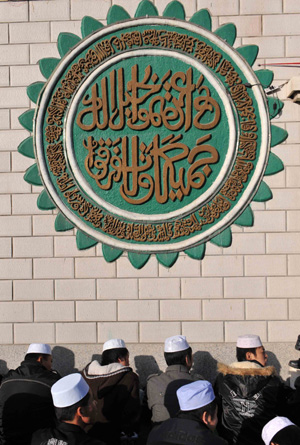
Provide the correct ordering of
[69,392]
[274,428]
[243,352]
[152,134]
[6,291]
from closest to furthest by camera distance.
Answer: [274,428] < [69,392] < [243,352] < [152,134] < [6,291]

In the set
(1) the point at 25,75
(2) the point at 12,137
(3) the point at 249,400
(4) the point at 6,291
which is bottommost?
(3) the point at 249,400

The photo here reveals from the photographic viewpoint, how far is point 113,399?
5.53 metres

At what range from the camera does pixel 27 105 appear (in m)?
7.54

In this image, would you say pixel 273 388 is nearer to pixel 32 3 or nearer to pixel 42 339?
pixel 42 339

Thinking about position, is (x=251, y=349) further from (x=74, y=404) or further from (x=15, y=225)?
(x=15, y=225)

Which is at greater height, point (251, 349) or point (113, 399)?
point (251, 349)

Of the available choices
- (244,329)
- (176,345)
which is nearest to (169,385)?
(176,345)

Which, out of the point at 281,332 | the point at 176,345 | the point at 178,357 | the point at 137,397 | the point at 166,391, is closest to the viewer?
the point at 166,391

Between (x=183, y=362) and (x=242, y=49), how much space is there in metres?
3.88

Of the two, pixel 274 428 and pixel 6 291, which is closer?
pixel 274 428

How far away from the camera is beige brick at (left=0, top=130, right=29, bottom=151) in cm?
753

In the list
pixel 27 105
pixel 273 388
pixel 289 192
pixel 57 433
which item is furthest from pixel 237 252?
pixel 57 433

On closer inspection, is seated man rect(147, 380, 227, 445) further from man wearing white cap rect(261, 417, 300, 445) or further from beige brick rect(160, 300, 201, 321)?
beige brick rect(160, 300, 201, 321)

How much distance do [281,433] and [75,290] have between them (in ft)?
13.2
